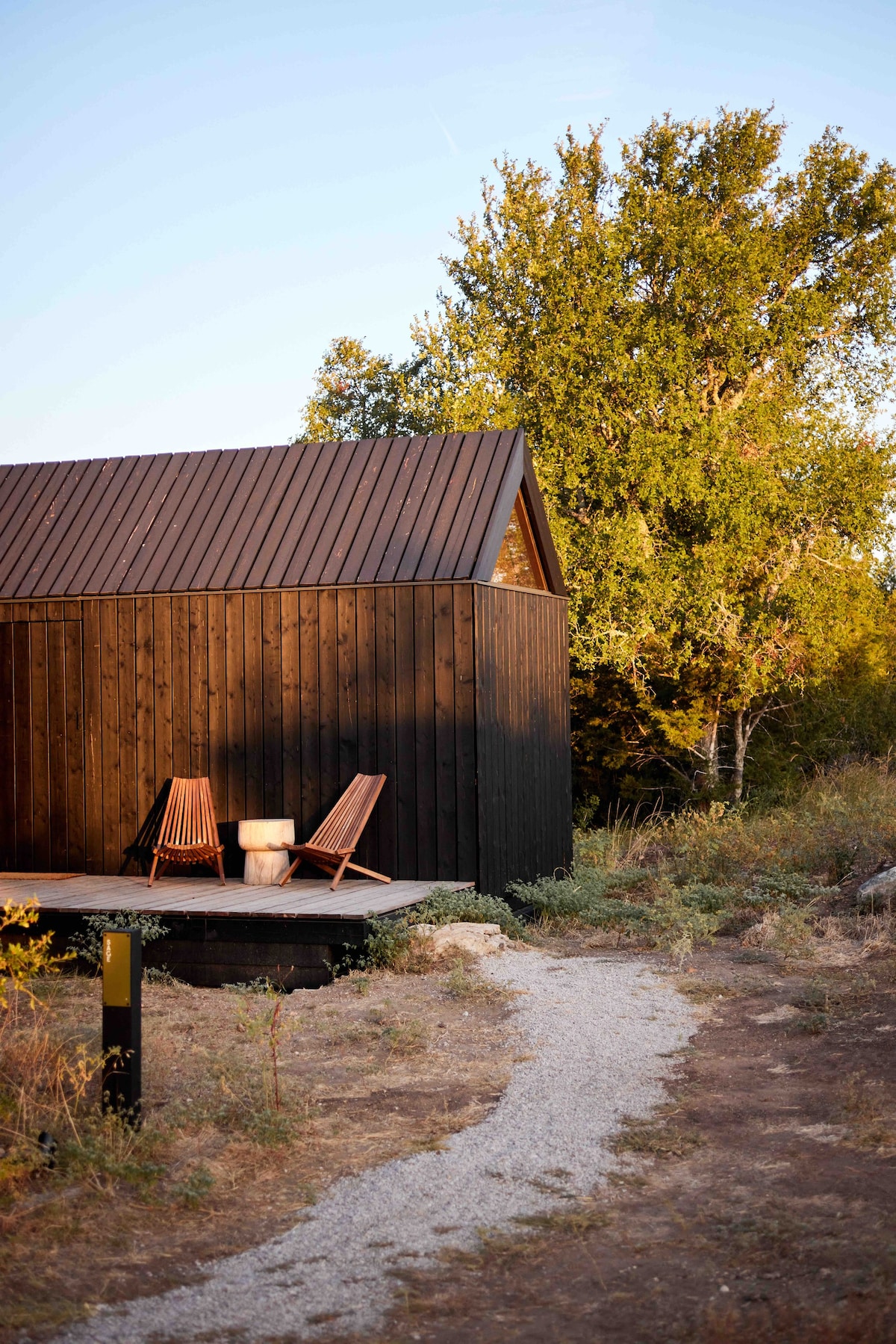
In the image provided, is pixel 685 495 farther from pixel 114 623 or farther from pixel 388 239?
pixel 114 623

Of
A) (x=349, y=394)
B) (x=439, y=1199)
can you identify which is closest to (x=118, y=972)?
(x=439, y=1199)

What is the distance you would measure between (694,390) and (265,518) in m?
9.30

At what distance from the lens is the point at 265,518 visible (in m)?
9.95

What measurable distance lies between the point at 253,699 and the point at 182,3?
6.19 m

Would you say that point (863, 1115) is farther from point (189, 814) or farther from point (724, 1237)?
point (189, 814)

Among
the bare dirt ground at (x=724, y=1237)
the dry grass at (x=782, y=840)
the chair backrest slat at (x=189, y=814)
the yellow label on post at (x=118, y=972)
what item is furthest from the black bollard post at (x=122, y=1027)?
the dry grass at (x=782, y=840)

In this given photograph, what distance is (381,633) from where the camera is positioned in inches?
360

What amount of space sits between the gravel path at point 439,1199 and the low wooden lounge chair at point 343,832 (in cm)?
269

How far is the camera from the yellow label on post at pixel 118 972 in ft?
14.0

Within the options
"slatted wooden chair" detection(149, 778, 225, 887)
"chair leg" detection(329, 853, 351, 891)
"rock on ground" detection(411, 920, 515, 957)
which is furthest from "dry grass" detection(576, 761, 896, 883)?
"slatted wooden chair" detection(149, 778, 225, 887)

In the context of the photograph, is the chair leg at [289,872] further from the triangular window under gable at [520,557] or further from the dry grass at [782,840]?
the dry grass at [782,840]

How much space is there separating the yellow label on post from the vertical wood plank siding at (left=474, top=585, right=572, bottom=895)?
188 inches

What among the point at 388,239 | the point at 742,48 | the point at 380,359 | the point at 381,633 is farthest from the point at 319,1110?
the point at 380,359

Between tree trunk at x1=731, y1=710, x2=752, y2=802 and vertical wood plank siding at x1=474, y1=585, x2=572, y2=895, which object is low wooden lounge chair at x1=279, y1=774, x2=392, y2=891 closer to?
vertical wood plank siding at x1=474, y1=585, x2=572, y2=895
